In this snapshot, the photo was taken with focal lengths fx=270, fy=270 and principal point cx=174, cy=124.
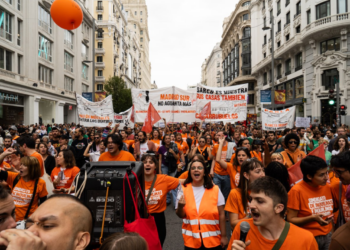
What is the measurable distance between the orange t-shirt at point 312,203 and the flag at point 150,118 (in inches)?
254

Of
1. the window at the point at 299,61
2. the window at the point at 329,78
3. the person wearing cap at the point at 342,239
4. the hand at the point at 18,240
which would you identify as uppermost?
the window at the point at 299,61

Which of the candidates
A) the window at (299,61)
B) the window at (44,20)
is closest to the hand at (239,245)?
the window at (44,20)

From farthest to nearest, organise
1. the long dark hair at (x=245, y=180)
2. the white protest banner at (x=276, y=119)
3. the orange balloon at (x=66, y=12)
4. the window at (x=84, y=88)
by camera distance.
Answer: the window at (x=84, y=88), the white protest banner at (x=276, y=119), the orange balloon at (x=66, y=12), the long dark hair at (x=245, y=180)

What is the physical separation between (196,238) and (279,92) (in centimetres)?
1824

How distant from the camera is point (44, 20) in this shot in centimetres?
2784

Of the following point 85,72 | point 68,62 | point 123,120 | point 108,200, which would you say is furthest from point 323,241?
point 85,72

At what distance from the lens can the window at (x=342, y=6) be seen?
23.9m

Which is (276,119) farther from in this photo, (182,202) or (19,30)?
(19,30)

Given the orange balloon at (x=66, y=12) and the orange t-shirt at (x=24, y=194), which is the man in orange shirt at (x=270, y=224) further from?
the orange balloon at (x=66, y=12)

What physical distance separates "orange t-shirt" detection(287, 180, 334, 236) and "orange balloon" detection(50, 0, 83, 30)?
7392 millimetres

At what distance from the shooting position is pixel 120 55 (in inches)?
2340

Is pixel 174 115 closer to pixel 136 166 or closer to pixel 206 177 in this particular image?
pixel 206 177

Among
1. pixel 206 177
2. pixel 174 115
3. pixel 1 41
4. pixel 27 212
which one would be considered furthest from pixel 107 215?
pixel 1 41

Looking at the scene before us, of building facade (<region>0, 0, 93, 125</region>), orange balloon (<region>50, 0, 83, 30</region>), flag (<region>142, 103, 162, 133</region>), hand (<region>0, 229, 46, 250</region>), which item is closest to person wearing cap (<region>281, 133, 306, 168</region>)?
flag (<region>142, 103, 162, 133</region>)
